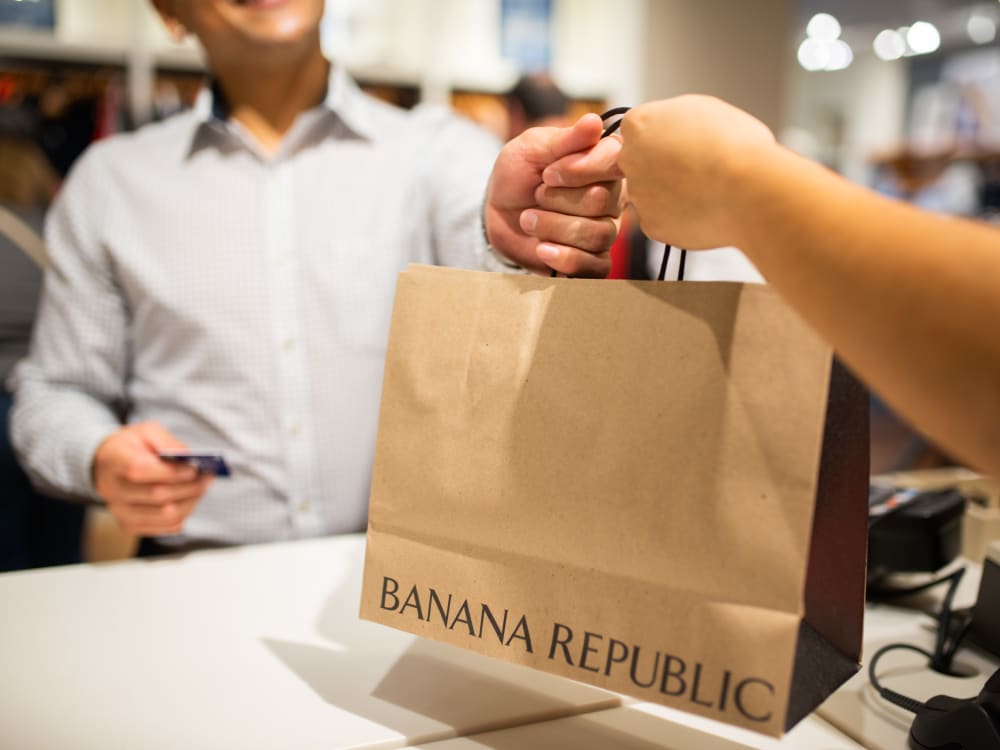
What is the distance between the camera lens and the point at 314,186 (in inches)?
51.4

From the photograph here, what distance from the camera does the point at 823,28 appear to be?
6.30 meters

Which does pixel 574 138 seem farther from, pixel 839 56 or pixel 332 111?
pixel 839 56

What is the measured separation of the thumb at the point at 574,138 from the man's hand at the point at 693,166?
0.10m

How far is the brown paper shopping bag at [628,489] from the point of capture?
0.49m

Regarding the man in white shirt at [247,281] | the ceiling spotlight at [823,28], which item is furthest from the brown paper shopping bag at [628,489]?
the ceiling spotlight at [823,28]

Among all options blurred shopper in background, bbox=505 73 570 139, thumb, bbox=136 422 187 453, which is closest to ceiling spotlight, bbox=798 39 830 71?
blurred shopper in background, bbox=505 73 570 139

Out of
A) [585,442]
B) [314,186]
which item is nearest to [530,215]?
[585,442]

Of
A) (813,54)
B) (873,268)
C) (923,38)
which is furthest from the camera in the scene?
(813,54)

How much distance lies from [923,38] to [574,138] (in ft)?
24.2

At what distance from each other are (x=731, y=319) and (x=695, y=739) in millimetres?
354

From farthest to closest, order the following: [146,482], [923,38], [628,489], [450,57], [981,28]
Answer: [923,38] < [981,28] < [450,57] < [146,482] < [628,489]

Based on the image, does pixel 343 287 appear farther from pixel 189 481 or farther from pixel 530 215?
pixel 530 215

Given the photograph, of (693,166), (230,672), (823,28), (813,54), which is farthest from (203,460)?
(813,54)

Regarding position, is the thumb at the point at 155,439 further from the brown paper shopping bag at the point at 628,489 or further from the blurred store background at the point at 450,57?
the blurred store background at the point at 450,57
